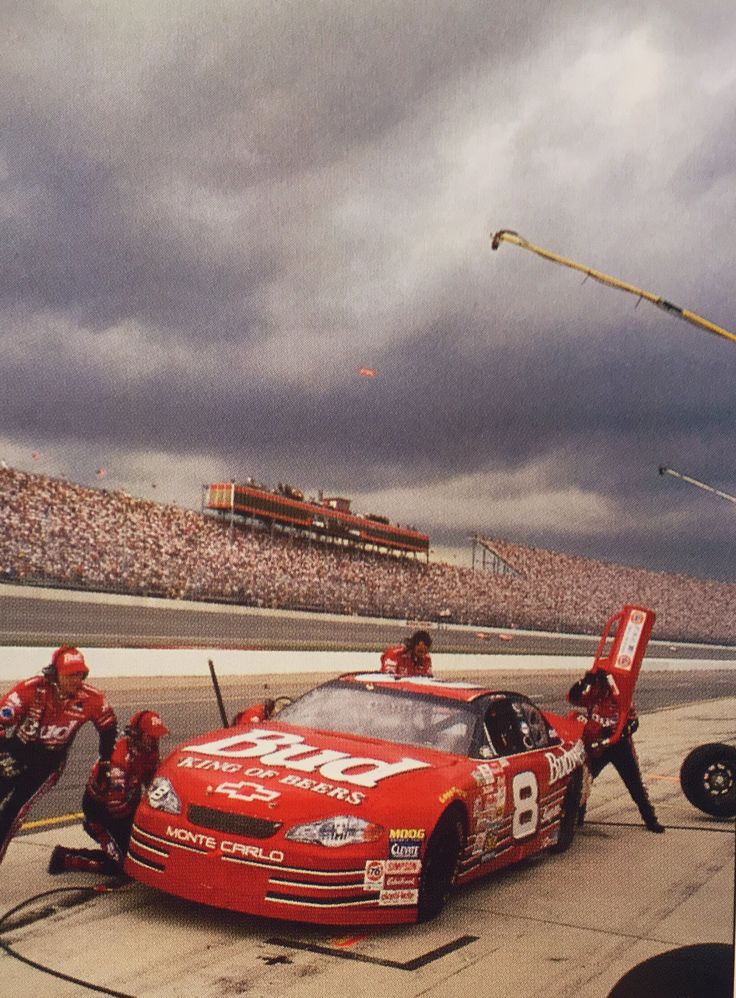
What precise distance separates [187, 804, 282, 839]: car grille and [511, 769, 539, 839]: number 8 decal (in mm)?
1769

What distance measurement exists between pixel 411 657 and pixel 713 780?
279 centimetres

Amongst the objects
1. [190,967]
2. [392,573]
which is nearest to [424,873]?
[190,967]

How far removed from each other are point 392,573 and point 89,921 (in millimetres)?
13477

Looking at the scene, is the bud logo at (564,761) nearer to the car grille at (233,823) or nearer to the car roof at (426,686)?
the car roof at (426,686)

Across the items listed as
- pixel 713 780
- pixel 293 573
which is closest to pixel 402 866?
pixel 713 780

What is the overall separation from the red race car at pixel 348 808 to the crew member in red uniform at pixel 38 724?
515 mm

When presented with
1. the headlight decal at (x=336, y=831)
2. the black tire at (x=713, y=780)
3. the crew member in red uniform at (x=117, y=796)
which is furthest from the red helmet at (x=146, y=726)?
the black tire at (x=713, y=780)

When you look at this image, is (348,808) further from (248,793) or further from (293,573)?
(293,573)

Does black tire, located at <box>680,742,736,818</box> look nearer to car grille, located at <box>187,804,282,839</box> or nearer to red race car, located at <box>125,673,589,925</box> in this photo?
red race car, located at <box>125,673,589,925</box>

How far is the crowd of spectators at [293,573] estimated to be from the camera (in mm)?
9625

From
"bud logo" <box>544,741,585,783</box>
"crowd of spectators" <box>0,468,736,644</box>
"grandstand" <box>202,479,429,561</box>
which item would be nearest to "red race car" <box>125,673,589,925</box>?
"bud logo" <box>544,741,585,783</box>

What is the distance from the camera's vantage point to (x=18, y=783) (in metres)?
5.05

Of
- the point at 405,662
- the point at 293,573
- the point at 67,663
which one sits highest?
the point at 293,573

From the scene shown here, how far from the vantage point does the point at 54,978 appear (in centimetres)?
Result: 380
